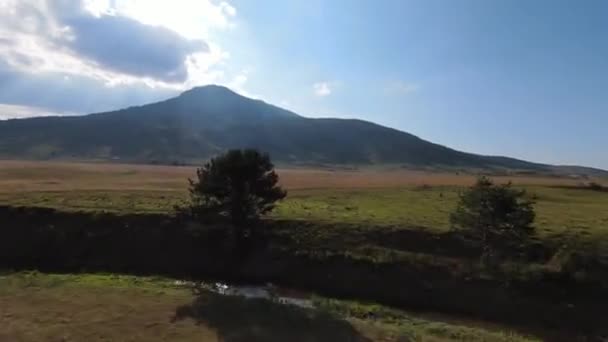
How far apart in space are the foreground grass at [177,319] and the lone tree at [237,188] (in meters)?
10.2

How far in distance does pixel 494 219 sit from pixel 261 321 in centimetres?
2179

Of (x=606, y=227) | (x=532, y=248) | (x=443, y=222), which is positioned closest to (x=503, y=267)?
(x=532, y=248)

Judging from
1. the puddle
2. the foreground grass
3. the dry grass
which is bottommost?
the puddle

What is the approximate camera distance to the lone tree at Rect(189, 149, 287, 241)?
40625mm

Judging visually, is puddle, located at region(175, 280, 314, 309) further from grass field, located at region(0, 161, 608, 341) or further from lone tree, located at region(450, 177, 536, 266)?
lone tree, located at region(450, 177, 536, 266)

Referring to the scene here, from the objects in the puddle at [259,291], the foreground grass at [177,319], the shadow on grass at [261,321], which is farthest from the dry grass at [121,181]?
the shadow on grass at [261,321]

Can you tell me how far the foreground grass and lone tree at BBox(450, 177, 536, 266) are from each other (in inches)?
464

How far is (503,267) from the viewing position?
37.1 meters

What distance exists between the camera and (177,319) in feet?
83.4

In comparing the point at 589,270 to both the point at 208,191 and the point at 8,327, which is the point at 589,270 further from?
the point at 8,327

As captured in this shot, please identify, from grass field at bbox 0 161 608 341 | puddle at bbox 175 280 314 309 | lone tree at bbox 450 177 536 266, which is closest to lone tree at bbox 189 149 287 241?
grass field at bbox 0 161 608 341

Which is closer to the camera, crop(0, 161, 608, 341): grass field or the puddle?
crop(0, 161, 608, 341): grass field

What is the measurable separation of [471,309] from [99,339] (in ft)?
77.3

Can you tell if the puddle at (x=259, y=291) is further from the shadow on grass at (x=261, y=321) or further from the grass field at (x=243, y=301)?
the shadow on grass at (x=261, y=321)
